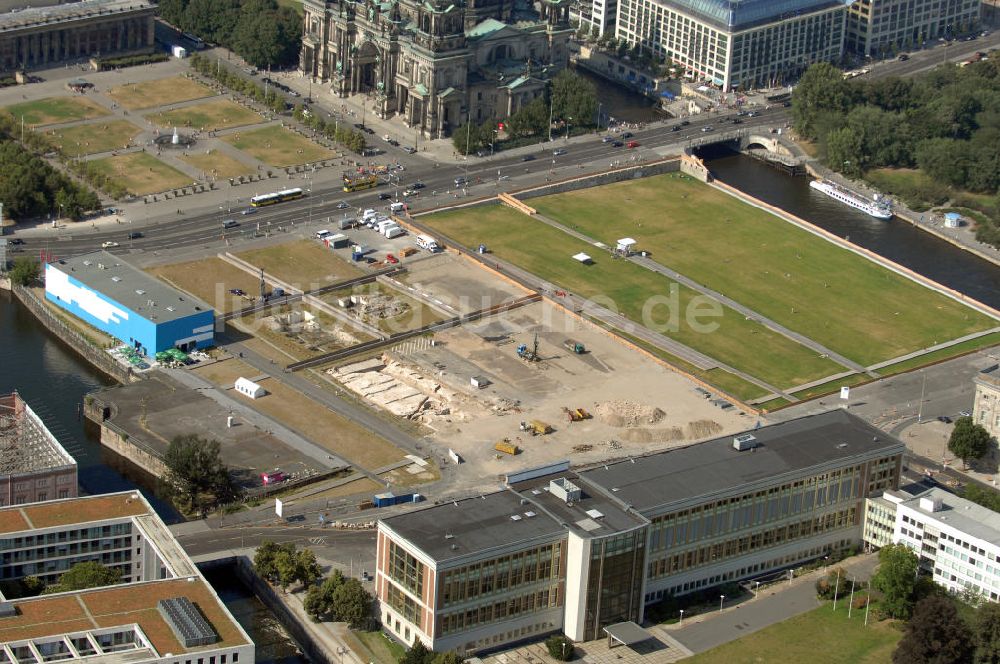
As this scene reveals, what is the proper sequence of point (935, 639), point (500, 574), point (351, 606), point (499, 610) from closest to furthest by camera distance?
point (935, 639)
point (500, 574)
point (499, 610)
point (351, 606)

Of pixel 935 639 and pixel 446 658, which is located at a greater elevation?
pixel 935 639

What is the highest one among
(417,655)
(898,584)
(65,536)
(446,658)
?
(65,536)

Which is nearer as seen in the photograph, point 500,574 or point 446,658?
Answer: point 446,658

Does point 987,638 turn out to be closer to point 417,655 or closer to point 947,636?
point 947,636

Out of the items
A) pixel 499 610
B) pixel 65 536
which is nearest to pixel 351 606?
pixel 499 610

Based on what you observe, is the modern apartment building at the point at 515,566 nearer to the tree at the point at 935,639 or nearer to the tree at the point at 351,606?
the tree at the point at 351,606

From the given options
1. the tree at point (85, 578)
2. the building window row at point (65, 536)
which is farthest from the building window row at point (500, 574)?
the building window row at point (65, 536)
